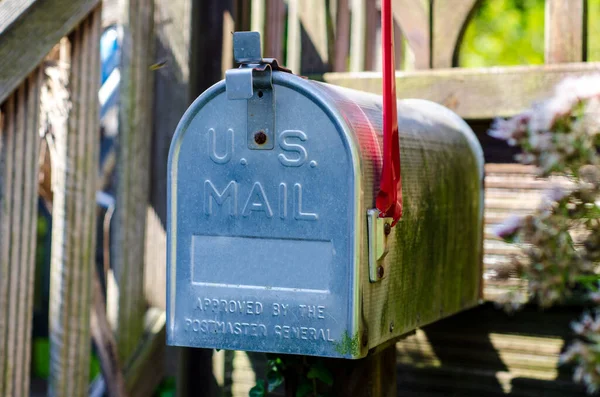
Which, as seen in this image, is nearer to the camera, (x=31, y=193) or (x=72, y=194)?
(x=31, y=193)

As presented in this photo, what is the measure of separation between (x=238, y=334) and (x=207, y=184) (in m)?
0.32

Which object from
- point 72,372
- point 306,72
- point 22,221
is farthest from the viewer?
point 306,72

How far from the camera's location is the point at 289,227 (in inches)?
74.3

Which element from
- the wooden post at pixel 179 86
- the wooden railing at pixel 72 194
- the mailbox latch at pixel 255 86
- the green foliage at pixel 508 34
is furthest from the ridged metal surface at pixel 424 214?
the green foliage at pixel 508 34

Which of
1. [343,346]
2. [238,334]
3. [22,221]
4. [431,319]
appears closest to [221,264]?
[238,334]

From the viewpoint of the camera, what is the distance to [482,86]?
280 cm

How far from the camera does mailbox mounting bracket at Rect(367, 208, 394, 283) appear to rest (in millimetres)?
1860

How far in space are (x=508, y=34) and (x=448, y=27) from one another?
18.9 feet

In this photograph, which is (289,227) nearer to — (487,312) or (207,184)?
(207,184)

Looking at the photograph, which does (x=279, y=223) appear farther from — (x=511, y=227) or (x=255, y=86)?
(x=511, y=227)

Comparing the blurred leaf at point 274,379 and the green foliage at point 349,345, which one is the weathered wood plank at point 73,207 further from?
the green foliage at point 349,345

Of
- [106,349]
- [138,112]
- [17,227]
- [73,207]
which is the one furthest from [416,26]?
[106,349]

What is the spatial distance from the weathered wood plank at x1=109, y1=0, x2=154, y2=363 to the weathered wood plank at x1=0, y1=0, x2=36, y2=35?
0.64 metres

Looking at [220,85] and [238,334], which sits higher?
[220,85]
